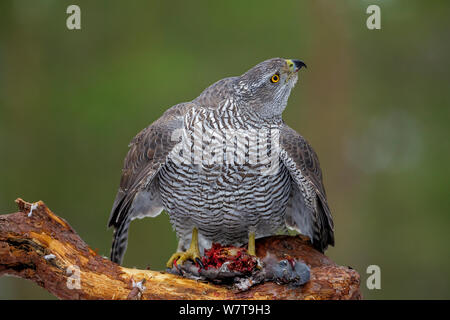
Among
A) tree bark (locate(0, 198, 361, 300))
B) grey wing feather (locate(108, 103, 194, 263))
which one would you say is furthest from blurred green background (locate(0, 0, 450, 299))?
tree bark (locate(0, 198, 361, 300))

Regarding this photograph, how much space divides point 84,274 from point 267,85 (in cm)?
168

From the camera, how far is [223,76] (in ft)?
21.0

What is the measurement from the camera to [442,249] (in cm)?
647

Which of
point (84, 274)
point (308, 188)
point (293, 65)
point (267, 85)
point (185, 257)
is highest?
point (293, 65)

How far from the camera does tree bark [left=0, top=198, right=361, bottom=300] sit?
272cm

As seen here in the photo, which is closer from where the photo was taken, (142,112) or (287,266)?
(287,266)

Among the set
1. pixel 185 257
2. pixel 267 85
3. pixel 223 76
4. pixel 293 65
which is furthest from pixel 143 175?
pixel 223 76

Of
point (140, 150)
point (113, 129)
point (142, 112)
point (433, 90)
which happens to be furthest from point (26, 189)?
point (433, 90)

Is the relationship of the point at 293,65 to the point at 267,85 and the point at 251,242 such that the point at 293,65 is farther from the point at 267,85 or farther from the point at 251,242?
the point at 251,242

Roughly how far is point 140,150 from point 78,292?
113 cm

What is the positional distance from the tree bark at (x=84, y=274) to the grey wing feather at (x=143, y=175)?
63cm

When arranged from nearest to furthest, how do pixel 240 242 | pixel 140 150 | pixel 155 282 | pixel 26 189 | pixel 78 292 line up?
pixel 78 292 → pixel 155 282 → pixel 140 150 → pixel 240 242 → pixel 26 189

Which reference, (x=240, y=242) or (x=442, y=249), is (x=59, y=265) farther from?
(x=442, y=249)

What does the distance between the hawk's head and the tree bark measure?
1.13 meters
